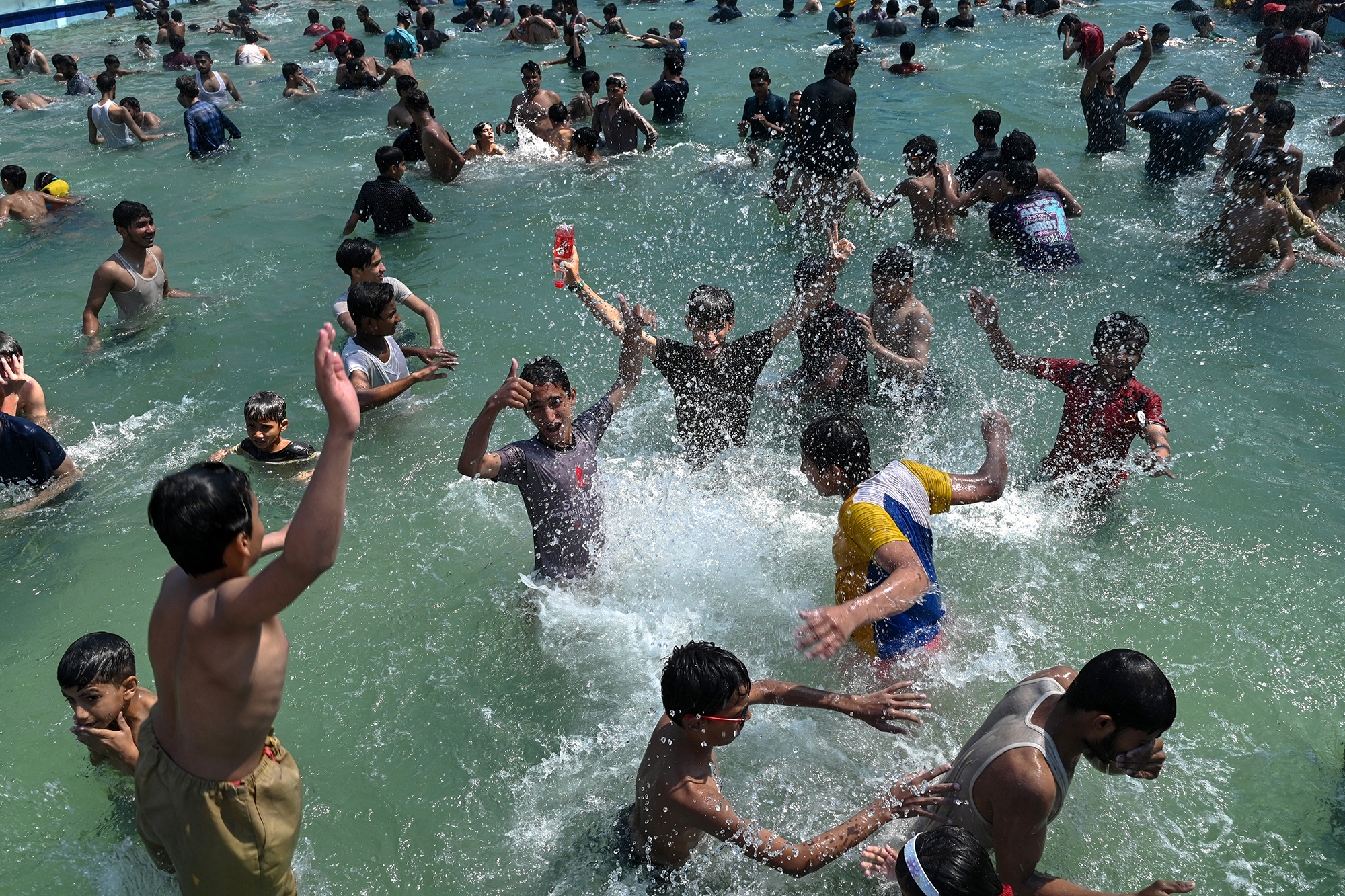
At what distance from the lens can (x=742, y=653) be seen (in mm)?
4520

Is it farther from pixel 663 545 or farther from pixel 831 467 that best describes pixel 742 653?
pixel 831 467

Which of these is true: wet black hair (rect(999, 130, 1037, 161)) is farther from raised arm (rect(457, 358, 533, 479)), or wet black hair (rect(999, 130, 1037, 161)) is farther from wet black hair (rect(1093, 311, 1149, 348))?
raised arm (rect(457, 358, 533, 479))

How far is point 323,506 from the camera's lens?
2.14 metres

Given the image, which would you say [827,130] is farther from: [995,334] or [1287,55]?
[1287,55]

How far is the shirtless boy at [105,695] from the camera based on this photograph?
10.4 ft

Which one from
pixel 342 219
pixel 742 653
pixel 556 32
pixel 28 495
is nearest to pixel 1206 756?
pixel 742 653

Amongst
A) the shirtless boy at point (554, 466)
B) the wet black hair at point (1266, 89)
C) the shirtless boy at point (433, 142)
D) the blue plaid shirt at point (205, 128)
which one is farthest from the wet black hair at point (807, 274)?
the blue plaid shirt at point (205, 128)

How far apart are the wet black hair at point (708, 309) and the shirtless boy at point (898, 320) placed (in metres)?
1.10

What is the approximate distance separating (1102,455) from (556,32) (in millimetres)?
18211

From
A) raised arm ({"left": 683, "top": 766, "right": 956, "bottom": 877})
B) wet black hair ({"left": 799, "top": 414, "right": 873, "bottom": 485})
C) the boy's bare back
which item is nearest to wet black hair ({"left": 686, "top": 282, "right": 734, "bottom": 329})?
wet black hair ({"left": 799, "top": 414, "right": 873, "bottom": 485})

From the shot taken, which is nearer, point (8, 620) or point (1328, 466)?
point (8, 620)

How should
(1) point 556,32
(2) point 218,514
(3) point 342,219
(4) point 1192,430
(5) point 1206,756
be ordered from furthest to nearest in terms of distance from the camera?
(1) point 556,32 → (3) point 342,219 → (4) point 1192,430 → (5) point 1206,756 → (2) point 218,514

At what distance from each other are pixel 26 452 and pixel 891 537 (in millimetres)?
5316

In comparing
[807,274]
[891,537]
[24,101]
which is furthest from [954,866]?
[24,101]
